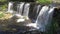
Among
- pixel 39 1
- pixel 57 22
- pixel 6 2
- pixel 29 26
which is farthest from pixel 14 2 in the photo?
pixel 57 22

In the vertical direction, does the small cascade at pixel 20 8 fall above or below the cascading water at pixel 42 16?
above

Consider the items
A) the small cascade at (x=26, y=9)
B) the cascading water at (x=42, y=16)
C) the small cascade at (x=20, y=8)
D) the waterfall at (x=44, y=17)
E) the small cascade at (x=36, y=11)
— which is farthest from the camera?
the small cascade at (x=20, y=8)

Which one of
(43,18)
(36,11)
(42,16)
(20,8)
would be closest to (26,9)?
(20,8)

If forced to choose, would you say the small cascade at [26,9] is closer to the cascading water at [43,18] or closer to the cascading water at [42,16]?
the cascading water at [42,16]

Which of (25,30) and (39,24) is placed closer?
(25,30)

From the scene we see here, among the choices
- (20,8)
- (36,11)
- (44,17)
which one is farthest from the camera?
(20,8)

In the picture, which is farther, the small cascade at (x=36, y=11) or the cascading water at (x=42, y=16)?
the small cascade at (x=36, y=11)

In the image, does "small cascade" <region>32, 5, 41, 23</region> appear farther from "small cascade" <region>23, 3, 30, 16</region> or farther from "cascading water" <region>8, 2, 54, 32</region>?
"small cascade" <region>23, 3, 30, 16</region>

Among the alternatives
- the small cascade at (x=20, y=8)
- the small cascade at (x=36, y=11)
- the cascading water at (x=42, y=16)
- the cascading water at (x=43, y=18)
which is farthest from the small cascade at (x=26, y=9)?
the cascading water at (x=43, y=18)

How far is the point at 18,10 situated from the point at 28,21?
10.3ft

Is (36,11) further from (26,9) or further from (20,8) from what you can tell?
(20,8)

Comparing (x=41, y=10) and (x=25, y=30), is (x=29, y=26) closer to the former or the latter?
(x=25, y=30)

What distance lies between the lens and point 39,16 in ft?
53.7

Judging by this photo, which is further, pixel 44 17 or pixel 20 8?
pixel 20 8
